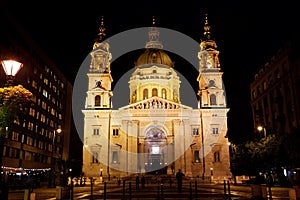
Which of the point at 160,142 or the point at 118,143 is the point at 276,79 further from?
the point at 118,143

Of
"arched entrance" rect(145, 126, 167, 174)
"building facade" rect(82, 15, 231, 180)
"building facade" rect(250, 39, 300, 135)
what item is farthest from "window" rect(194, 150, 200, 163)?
"building facade" rect(250, 39, 300, 135)

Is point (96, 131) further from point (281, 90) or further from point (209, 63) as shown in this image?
point (281, 90)

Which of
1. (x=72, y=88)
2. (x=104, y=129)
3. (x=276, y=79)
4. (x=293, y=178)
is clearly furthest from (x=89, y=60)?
(x=293, y=178)

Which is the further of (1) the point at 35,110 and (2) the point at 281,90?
(1) the point at 35,110

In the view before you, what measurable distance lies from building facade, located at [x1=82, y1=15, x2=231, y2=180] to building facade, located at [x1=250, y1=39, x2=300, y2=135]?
8.08 meters

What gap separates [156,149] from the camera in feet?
208

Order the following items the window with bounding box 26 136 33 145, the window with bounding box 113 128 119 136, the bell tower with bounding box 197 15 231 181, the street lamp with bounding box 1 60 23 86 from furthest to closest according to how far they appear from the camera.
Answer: the window with bounding box 113 128 119 136
the bell tower with bounding box 197 15 231 181
the window with bounding box 26 136 33 145
the street lamp with bounding box 1 60 23 86

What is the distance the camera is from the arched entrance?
61.8 meters

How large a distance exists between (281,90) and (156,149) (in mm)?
26034

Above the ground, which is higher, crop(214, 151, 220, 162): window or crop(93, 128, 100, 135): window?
crop(93, 128, 100, 135): window

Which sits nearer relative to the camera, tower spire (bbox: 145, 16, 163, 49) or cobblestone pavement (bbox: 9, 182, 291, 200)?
cobblestone pavement (bbox: 9, 182, 291, 200)

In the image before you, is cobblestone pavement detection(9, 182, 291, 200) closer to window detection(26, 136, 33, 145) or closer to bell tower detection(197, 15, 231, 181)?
window detection(26, 136, 33, 145)

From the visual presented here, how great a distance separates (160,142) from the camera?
6272 cm

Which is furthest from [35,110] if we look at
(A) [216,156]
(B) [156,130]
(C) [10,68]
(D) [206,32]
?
(C) [10,68]
